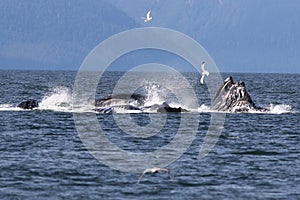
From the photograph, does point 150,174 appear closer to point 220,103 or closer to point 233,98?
point 233,98

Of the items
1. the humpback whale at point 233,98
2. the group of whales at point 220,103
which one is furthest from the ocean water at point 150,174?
the group of whales at point 220,103

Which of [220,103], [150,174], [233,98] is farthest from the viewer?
[220,103]

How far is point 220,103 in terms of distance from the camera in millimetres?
55781

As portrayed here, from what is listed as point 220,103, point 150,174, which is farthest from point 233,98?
point 150,174

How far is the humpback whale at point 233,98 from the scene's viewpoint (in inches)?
2078

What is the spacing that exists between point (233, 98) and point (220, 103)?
186cm

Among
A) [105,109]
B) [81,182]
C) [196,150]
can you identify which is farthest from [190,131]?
[81,182]

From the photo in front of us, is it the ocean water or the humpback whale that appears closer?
the ocean water

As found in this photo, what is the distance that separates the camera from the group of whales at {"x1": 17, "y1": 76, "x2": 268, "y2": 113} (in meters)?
53.0

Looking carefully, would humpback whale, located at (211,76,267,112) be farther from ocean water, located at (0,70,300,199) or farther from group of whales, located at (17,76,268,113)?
ocean water, located at (0,70,300,199)

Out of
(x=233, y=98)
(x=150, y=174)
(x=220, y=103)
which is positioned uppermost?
(x=220, y=103)

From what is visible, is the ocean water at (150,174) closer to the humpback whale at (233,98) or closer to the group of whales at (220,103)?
the humpback whale at (233,98)

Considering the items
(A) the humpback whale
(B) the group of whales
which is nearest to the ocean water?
(A) the humpback whale

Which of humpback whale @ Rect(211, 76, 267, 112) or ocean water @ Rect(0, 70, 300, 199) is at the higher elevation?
humpback whale @ Rect(211, 76, 267, 112)
